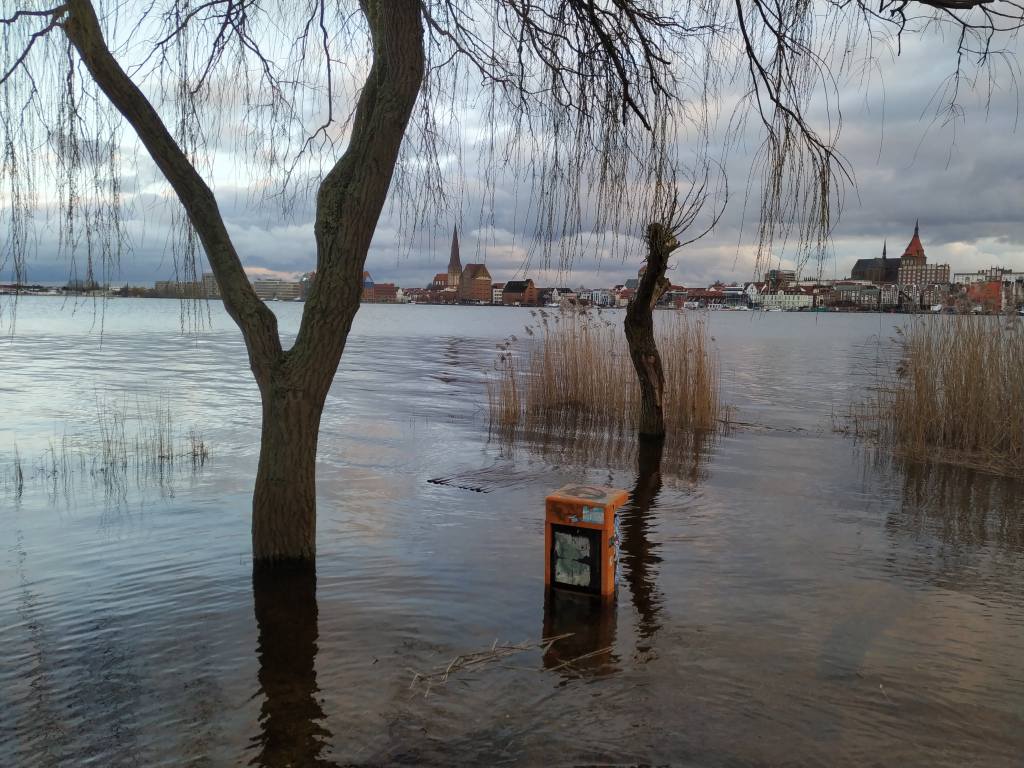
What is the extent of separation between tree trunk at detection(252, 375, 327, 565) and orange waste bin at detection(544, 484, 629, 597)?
1.45 m

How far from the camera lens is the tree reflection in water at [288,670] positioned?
120 inches

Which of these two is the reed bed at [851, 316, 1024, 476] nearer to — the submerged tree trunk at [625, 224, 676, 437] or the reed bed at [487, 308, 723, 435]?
the reed bed at [487, 308, 723, 435]

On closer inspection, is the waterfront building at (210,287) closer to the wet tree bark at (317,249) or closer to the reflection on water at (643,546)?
the wet tree bark at (317,249)

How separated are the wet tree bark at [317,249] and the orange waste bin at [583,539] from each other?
1498mm

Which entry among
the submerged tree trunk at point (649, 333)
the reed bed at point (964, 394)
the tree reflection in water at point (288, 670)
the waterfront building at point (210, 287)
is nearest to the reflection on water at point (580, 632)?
the tree reflection in water at point (288, 670)

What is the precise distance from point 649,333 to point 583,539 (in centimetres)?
577

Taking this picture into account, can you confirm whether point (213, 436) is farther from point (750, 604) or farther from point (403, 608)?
point (750, 604)

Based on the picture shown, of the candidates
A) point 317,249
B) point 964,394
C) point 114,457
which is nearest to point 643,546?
point 317,249

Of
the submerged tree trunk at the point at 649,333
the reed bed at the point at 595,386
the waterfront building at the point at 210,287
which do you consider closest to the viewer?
the waterfront building at the point at 210,287

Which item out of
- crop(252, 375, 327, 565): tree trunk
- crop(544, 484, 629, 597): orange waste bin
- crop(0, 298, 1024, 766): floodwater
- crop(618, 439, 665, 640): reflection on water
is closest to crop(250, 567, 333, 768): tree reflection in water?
crop(0, 298, 1024, 766): floodwater

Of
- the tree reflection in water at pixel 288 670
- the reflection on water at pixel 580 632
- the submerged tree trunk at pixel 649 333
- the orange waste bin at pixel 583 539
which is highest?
the submerged tree trunk at pixel 649 333

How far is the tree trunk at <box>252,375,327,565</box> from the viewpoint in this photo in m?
4.39

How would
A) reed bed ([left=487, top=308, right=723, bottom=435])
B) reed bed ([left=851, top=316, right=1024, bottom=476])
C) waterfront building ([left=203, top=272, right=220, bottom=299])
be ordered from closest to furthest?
waterfront building ([left=203, top=272, right=220, bottom=299]), reed bed ([left=851, top=316, right=1024, bottom=476]), reed bed ([left=487, top=308, right=723, bottom=435])

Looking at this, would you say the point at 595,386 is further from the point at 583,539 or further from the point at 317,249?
the point at 317,249
